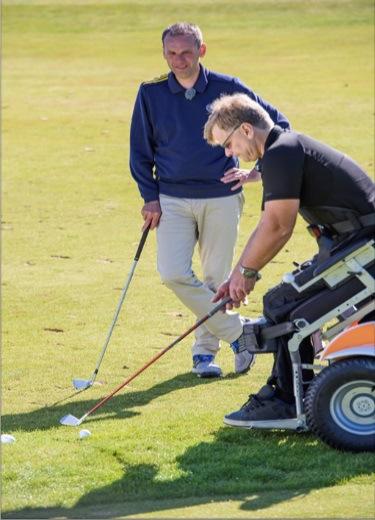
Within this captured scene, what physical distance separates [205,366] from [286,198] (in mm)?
2583

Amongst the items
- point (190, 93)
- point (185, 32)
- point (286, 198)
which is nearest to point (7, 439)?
point (286, 198)

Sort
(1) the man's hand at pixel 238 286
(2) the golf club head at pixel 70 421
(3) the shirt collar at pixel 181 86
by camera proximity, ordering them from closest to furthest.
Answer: (1) the man's hand at pixel 238 286, (2) the golf club head at pixel 70 421, (3) the shirt collar at pixel 181 86

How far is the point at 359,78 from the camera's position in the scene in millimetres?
25328

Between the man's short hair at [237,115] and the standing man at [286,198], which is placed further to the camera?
the man's short hair at [237,115]

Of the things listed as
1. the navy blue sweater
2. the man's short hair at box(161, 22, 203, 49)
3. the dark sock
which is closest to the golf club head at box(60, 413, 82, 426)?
the dark sock

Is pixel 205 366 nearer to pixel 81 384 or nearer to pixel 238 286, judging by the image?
pixel 81 384

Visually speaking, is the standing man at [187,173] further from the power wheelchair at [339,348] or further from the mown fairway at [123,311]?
the power wheelchair at [339,348]

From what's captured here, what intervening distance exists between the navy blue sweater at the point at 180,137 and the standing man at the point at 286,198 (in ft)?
5.90

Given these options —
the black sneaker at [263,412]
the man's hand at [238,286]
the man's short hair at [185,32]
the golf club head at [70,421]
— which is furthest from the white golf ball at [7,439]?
the man's short hair at [185,32]

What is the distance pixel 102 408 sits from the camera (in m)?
8.75

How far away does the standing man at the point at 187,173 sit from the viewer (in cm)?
927

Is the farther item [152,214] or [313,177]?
[152,214]

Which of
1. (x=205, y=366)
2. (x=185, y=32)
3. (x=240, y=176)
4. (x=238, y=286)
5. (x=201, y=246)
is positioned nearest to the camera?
(x=238, y=286)

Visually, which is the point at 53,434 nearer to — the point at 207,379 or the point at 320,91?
the point at 207,379
